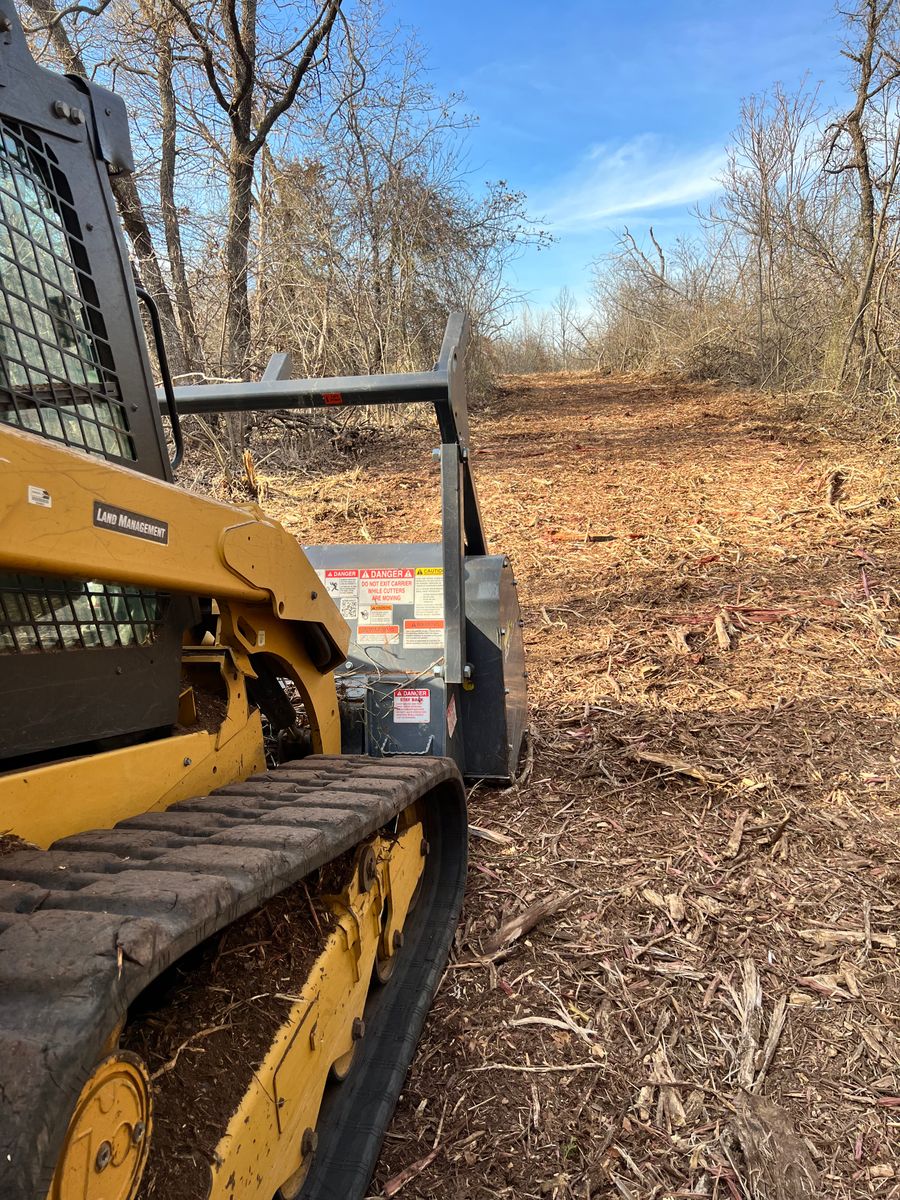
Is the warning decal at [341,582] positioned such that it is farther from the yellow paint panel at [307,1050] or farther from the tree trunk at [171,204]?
the tree trunk at [171,204]

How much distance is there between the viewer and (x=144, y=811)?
1810 mm

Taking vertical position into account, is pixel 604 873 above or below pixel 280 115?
below

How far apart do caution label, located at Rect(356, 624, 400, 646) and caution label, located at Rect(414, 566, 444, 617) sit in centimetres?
13

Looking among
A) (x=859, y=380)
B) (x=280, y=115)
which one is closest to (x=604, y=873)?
(x=859, y=380)

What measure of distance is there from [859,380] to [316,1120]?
10.9 metres

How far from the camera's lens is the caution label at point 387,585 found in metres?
3.60

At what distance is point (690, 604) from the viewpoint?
6.09 meters

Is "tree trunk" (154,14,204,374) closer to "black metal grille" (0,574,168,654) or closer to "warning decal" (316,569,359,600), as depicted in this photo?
"warning decal" (316,569,359,600)

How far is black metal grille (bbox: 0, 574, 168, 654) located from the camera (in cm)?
151

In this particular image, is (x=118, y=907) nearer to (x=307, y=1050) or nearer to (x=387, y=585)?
(x=307, y=1050)

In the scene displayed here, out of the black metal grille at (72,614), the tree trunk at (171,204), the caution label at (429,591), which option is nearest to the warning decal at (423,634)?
the caution label at (429,591)

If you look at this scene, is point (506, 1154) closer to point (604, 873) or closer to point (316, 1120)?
point (316, 1120)

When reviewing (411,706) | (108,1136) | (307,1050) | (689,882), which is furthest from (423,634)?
(108,1136)

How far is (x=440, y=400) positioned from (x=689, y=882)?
2.09 metres
